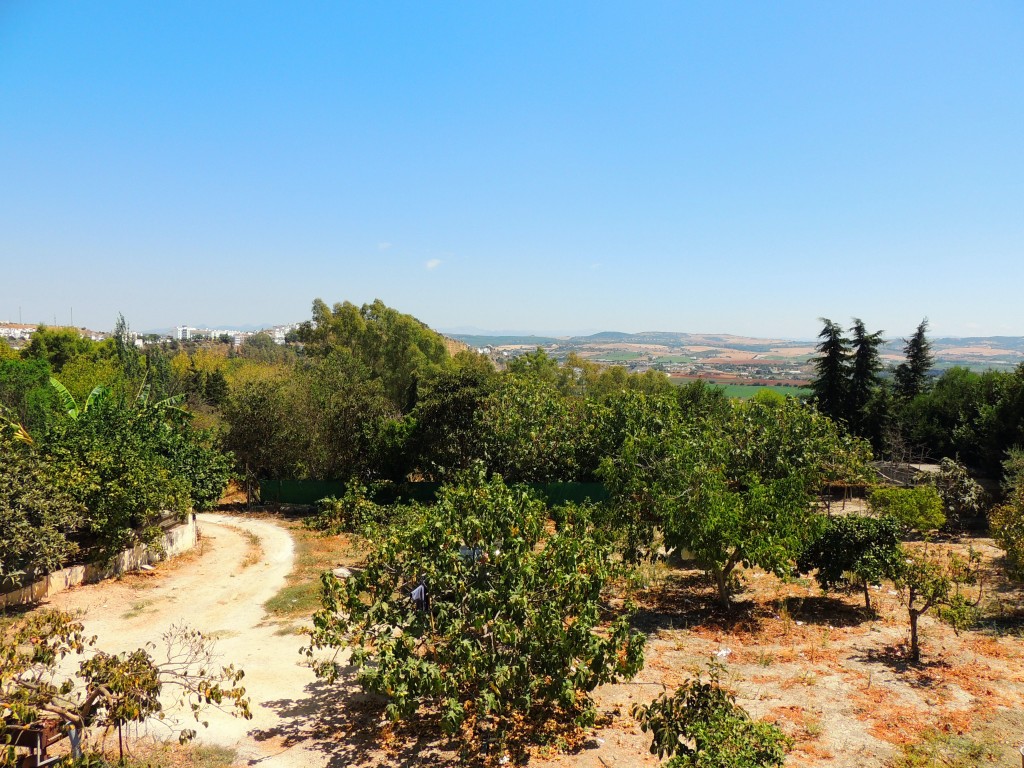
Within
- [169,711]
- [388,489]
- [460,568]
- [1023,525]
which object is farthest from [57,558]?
[1023,525]

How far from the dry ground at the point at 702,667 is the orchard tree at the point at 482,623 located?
1.14 meters

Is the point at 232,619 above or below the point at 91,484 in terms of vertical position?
below

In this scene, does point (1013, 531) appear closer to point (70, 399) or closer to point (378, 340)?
point (70, 399)

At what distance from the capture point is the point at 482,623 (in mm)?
8891

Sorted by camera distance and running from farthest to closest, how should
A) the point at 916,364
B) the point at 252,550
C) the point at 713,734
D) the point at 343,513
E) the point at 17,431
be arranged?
the point at 916,364 → the point at 343,513 → the point at 252,550 → the point at 17,431 → the point at 713,734

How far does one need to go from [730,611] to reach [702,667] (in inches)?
137

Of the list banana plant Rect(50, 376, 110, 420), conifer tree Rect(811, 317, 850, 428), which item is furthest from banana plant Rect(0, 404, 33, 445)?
conifer tree Rect(811, 317, 850, 428)

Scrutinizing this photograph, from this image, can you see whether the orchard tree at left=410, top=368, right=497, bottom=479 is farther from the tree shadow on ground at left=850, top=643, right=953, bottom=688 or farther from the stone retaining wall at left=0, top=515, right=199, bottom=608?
the tree shadow on ground at left=850, top=643, right=953, bottom=688

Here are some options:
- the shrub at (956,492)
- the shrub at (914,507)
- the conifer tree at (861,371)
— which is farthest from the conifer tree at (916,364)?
the shrub at (914,507)

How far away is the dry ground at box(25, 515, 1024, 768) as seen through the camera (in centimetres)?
926

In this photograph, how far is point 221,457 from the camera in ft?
86.8

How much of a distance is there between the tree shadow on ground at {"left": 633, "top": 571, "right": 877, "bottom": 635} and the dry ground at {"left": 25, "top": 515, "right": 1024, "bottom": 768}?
0.18 feet

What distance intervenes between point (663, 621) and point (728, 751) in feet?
30.3

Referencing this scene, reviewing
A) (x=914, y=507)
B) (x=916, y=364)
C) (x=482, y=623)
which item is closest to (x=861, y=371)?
(x=916, y=364)
